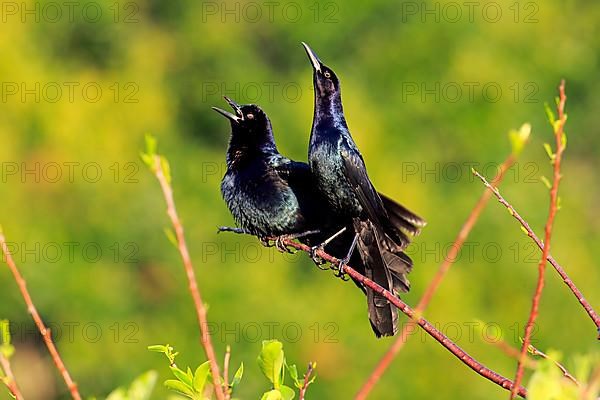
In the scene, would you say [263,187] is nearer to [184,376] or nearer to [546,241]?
[184,376]

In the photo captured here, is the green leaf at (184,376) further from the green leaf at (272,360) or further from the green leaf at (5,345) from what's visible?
the green leaf at (5,345)

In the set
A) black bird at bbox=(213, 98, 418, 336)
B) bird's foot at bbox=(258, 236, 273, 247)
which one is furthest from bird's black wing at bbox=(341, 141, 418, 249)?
bird's foot at bbox=(258, 236, 273, 247)

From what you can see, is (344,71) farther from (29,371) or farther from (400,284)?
(400,284)

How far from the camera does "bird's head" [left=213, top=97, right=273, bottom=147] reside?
416 cm

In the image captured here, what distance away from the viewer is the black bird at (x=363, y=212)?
3.57 metres

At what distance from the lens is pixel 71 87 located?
1658 cm

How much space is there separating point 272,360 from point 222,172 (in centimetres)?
1470

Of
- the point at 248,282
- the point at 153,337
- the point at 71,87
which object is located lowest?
the point at 153,337

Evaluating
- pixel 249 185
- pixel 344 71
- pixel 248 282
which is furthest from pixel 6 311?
pixel 249 185

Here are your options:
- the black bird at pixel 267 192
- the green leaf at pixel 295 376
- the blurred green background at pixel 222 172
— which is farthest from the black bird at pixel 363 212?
the blurred green background at pixel 222 172

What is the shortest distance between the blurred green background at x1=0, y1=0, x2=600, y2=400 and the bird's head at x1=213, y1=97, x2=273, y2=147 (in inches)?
310

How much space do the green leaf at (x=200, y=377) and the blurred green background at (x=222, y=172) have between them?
33.0 feet

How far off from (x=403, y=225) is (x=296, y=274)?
12.1 metres

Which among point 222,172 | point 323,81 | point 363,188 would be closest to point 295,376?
point 363,188
